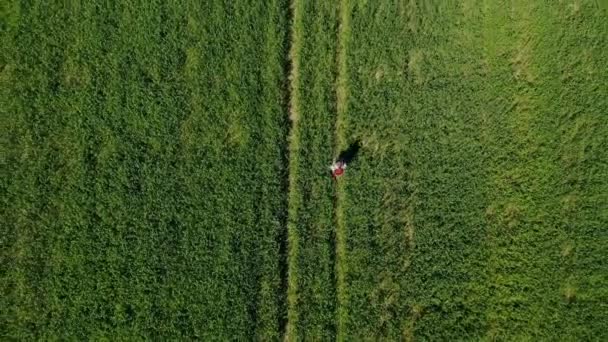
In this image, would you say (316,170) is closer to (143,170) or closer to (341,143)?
(341,143)

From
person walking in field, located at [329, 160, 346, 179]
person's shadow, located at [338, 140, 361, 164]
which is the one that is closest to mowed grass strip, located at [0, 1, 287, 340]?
person walking in field, located at [329, 160, 346, 179]

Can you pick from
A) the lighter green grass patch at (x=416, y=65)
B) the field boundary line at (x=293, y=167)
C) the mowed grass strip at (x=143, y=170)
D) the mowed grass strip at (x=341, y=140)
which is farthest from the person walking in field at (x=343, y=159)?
the lighter green grass patch at (x=416, y=65)

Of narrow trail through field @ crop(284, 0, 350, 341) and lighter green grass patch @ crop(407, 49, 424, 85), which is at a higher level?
lighter green grass patch @ crop(407, 49, 424, 85)

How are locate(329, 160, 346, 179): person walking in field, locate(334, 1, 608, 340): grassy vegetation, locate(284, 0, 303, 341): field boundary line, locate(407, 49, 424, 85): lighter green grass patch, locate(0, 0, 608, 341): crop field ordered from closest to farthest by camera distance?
locate(0, 0, 608, 341): crop field < locate(284, 0, 303, 341): field boundary line < locate(334, 1, 608, 340): grassy vegetation < locate(329, 160, 346, 179): person walking in field < locate(407, 49, 424, 85): lighter green grass patch

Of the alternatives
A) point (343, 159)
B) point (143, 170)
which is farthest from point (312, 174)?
point (143, 170)

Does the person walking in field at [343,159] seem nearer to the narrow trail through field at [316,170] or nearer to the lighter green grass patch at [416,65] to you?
the narrow trail through field at [316,170]

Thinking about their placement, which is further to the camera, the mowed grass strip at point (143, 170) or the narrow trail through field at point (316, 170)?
the narrow trail through field at point (316, 170)

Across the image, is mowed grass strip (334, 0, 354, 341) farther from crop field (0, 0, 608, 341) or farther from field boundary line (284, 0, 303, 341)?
field boundary line (284, 0, 303, 341)
